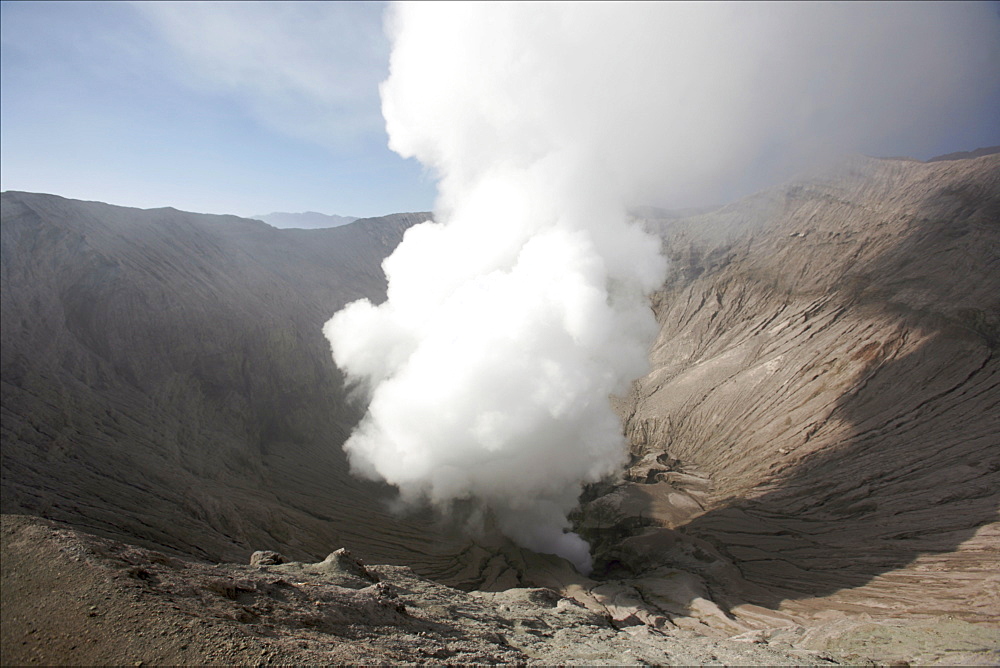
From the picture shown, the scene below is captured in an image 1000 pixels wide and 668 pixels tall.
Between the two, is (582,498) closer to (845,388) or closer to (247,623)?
(845,388)

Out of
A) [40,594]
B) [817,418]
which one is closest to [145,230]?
[40,594]

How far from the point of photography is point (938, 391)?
102 feet

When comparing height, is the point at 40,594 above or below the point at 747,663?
below

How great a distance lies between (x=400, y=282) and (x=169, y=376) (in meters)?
22.8

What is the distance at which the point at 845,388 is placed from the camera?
3500 cm

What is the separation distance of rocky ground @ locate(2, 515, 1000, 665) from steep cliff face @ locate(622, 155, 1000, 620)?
9.49 m

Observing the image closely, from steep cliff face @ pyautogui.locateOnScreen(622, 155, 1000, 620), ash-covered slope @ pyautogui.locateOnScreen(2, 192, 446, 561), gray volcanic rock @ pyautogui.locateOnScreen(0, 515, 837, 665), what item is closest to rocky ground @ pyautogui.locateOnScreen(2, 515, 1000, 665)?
gray volcanic rock @ pyautogui.locateOnScreen(0, 515, 837, 665)

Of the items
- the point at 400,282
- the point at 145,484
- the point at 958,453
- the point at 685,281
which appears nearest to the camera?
the point at 145,484

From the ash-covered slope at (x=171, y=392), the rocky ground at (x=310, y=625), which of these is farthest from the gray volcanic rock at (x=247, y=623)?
the ash-covered slope at (x=171, y=392)

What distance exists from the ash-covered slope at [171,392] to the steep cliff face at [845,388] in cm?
2116

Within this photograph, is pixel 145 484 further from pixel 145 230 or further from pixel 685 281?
pixel 685 281

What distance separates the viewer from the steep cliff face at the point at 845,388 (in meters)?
22.5

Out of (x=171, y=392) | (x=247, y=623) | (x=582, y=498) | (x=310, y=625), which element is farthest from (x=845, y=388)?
(x=171, y=392)

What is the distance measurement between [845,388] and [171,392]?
46.0 metres
